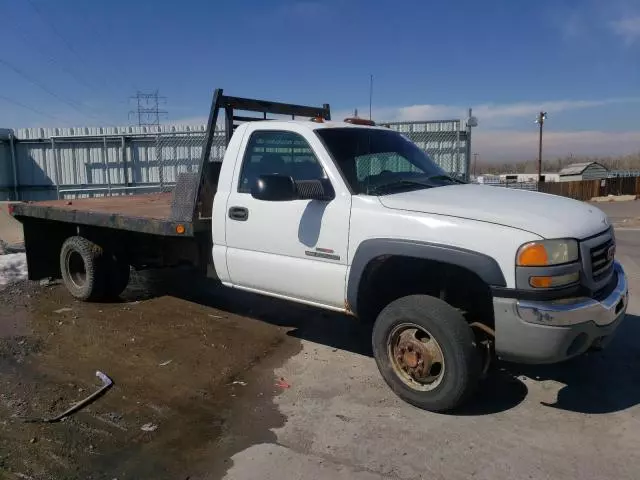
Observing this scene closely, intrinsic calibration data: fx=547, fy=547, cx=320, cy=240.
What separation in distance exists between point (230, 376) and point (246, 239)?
3.85 feet

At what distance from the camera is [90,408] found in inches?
157

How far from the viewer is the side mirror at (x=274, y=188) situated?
4.09 m

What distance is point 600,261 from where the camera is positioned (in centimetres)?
369

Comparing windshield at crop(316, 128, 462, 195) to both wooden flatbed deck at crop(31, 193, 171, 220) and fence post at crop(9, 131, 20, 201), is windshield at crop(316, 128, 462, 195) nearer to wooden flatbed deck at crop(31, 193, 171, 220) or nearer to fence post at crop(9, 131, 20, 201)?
wooden flatbed deck at crop(31, 193, 171, 220)

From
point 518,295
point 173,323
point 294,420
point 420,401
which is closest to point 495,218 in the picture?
point 518,295

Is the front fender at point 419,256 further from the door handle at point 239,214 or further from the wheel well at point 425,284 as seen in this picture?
the door handle at point 239,214

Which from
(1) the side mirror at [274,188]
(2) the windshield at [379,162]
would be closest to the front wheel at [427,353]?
(2) the windshield at [379,162]

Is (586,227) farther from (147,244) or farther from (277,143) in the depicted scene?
(147,244)

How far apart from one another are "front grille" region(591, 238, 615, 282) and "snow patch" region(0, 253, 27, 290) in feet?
24.5

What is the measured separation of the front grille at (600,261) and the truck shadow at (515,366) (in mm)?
988

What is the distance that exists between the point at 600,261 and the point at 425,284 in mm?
1213

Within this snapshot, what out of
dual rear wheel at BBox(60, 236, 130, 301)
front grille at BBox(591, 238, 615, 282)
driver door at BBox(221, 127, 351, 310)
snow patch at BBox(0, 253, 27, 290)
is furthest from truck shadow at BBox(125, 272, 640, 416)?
snow patch at BBox(0, 253, 27, 290)

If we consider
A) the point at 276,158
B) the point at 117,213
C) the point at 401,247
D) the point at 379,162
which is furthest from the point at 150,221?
the point at 401,247

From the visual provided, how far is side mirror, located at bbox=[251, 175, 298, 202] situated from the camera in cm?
409
